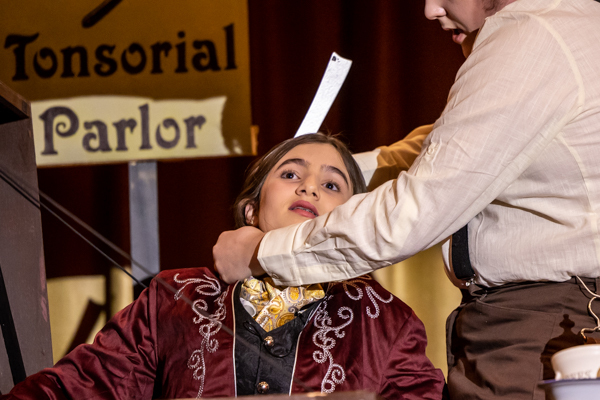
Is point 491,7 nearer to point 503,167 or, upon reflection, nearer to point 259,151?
point 503,167

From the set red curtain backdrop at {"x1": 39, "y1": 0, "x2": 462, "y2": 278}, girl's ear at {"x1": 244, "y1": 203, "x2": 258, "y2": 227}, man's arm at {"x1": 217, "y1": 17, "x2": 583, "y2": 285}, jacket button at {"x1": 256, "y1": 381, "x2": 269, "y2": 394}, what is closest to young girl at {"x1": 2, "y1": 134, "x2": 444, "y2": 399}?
jacket button at {"x1": 256, "y1": 381, "x2": 269, "y2": 394}

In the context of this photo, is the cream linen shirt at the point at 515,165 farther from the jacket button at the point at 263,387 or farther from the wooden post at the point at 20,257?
the wooden post at the point at 20,257

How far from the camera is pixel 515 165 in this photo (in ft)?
3.28

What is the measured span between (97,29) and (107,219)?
76 cm

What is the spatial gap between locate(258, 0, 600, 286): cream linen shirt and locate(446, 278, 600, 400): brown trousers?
31 millimetres

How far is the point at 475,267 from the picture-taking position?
3.61ft

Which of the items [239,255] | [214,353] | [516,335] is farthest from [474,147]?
[214,353]

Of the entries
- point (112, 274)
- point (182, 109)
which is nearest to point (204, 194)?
point (112, 274)

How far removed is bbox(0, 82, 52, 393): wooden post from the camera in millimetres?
1325

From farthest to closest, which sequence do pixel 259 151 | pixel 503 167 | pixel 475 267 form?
pixel 259 151
pixel 475 267
pixel 503 167

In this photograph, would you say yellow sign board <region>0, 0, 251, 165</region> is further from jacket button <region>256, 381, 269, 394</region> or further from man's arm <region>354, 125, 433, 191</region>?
jacket button <region>256, 381, 269, 394</region>

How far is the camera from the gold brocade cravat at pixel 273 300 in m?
1.33

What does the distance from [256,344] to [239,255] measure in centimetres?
17

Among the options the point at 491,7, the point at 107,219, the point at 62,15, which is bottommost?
the point at 107,219
